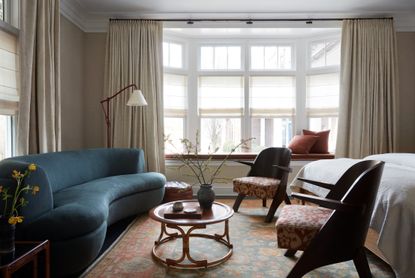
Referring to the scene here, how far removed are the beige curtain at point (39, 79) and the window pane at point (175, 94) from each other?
6.38 ft

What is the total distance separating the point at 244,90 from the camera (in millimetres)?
5301

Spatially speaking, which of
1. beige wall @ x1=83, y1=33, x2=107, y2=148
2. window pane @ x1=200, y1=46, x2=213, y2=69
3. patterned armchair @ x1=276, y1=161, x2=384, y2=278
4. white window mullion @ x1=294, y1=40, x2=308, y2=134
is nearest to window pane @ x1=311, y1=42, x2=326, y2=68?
white window mullion @ x1=294, y1=40, x2=308, y2=134

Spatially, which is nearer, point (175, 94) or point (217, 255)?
point (217, 255)

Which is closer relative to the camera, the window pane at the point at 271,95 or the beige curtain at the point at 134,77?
the beige curtain at the point at 134,77

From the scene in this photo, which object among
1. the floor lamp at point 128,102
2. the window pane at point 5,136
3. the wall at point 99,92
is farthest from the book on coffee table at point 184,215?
the wall at point 99,92

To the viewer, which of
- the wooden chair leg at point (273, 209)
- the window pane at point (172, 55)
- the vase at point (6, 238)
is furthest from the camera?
the window pane at point (172, 55)

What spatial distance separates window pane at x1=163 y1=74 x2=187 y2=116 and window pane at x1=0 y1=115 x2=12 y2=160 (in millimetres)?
2456

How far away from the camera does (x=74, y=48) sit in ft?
14.7

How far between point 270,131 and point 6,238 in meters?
4.35

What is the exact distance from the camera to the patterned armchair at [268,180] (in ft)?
11.6

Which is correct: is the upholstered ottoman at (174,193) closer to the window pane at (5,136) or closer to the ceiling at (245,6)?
the window pane at (5,136)

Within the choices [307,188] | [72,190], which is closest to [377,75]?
[307,188]

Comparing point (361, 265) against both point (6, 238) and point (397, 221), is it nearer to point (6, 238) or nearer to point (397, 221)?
point (397, 221)

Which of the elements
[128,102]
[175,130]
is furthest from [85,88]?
[175,130]
